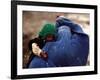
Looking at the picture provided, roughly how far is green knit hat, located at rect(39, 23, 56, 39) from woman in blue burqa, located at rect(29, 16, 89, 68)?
0.04m

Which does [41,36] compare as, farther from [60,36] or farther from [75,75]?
[75,75]

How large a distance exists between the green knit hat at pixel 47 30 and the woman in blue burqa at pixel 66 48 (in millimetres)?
45

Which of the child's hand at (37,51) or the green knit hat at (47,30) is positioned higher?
the green knit hat at (47,30)

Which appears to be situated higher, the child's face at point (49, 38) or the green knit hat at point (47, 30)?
the green knit hat at point (47, 30)

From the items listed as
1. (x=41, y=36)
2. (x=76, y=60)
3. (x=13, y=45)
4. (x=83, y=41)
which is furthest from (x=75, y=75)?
(x=13, y=45)

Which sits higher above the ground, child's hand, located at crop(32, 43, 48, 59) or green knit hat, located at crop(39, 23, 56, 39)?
green knit hat, located at crop(39, 23, 56, 39)

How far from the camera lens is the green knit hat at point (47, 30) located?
223 centimetres

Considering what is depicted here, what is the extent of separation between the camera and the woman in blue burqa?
2.24m

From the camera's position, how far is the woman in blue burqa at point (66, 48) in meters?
2.24

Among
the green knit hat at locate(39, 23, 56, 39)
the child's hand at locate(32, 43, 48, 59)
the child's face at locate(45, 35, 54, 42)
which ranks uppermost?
the green knit hat at locate(39, 23, 56, 39)

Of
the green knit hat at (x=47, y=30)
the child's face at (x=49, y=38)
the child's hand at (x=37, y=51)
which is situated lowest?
the child's hand at (x=37, y=51)

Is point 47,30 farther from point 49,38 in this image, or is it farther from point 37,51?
point 37,51

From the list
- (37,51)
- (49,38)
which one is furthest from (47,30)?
(37,51)

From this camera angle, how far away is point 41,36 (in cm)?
223
